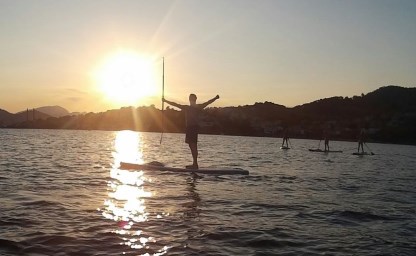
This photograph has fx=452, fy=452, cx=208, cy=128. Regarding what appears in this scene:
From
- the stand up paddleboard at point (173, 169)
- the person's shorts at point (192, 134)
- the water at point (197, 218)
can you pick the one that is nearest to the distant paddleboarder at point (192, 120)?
the person's shorts at point (192, 134)

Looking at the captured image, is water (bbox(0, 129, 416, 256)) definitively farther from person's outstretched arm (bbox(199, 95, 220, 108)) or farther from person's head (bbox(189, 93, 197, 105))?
person's head (bbox(189, 93, 197, 105))

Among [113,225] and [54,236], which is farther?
[113,225]

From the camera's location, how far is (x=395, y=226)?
1146 cm

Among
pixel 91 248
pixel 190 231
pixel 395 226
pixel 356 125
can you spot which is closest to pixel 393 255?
pixel 395 226

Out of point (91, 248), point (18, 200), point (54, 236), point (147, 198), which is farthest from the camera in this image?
point (147, 198)

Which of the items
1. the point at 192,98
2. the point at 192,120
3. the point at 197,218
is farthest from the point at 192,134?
the point at 197,218

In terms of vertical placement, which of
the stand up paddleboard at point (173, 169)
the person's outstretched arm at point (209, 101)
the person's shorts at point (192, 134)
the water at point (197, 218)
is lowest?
the water at point (197, 218)

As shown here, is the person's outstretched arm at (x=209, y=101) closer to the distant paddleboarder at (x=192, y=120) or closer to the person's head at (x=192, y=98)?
the distant paddleboarder at (x=192, y=120)

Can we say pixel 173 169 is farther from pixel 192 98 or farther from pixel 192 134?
pixel 192 98

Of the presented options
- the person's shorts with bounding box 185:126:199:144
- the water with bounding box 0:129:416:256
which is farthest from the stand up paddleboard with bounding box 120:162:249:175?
the water with bounding box 0:129:416:256

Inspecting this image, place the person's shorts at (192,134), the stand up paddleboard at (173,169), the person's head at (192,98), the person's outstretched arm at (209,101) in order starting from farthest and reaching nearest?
the person's shorts at (192,134) → the person's head at (192,98) → the stand up paddleboard at (173,169) → the person's outstretched arm at (209,101)

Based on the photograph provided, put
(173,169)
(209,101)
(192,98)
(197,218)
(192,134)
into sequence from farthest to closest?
(192,134) → (173,169) → (192,98) → (209,101) → (197,218)

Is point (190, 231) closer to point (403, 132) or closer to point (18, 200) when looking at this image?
point (18, 200)

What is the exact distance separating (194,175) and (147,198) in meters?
7.32
